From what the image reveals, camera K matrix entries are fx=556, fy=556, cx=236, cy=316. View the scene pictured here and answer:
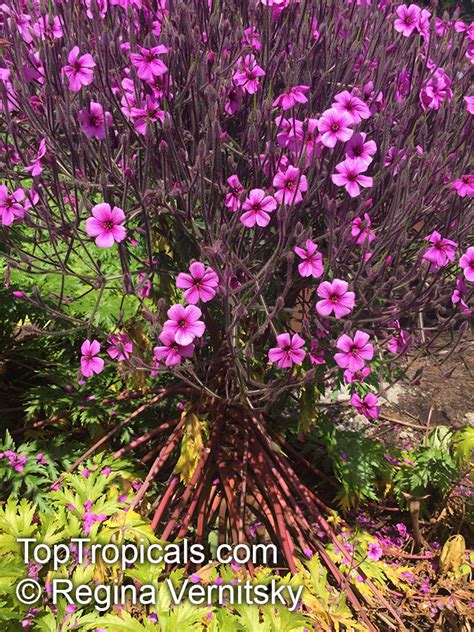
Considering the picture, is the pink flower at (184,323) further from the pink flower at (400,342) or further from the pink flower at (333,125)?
the pink flower at (400,342)

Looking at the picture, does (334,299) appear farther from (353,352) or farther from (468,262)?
(468,262)

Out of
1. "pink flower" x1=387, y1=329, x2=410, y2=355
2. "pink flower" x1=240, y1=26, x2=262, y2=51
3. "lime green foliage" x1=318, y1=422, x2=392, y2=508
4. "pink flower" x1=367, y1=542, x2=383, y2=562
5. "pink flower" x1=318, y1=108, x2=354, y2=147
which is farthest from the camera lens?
"lime green foliage" x1=318, y1=422, x2=392, y2=508

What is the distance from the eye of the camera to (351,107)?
186cm

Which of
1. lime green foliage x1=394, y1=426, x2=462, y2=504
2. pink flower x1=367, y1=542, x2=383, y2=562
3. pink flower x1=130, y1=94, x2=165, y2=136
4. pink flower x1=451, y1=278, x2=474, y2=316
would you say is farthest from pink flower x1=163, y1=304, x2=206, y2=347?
lime green foliage x1=394, y1=426, x2=462, y2=504

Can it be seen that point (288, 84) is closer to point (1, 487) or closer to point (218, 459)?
point (218, 459)

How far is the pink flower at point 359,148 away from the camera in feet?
6.21

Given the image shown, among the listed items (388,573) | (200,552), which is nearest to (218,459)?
(200,552)

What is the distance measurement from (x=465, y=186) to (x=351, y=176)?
1.44 ft

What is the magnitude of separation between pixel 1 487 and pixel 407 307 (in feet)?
6.11

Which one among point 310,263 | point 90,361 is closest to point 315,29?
point 310,263

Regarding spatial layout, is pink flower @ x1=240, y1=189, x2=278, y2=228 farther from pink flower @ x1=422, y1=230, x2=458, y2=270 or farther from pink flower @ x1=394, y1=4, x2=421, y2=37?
pink flower @ x1=394, y1=4, x2=421, y2=37

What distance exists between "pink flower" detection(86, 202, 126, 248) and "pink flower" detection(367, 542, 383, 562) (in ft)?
5.93

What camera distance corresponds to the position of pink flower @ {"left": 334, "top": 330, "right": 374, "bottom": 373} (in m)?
1.87

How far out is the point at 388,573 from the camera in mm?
2486
